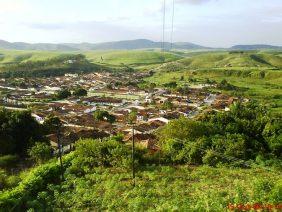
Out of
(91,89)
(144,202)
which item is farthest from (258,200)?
(91,89)

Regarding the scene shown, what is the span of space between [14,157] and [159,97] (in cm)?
4550

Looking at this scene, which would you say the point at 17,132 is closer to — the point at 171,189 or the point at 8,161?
the point at 8,161

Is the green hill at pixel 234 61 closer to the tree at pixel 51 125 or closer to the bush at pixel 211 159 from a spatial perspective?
the tree at pixel 51 125

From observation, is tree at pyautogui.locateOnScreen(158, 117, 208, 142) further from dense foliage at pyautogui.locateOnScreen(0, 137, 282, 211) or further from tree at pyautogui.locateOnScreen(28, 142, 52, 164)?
tree at pyautogui.locateOnScreen(28, 142, 52, 164)

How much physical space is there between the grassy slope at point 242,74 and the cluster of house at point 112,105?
8.75 meters

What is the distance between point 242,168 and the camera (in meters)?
18.0

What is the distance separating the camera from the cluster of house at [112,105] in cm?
3625

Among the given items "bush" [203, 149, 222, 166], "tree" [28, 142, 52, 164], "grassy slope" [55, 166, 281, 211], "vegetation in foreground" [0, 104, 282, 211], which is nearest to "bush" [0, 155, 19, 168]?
"vegetation in foreground" [0, 104, 282, 211]

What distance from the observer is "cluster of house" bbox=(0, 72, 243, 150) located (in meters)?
36.2

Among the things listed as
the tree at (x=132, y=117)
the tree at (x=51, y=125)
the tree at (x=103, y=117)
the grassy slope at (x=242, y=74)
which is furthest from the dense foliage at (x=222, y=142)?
the grassy slope at (x=242, y=74)

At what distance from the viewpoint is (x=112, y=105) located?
→ 61031 millimetres

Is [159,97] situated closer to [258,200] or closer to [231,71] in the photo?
[231,71]

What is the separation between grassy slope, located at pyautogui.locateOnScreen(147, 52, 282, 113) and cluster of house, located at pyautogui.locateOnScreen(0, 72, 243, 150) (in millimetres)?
8753

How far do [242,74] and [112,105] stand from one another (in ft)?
162
